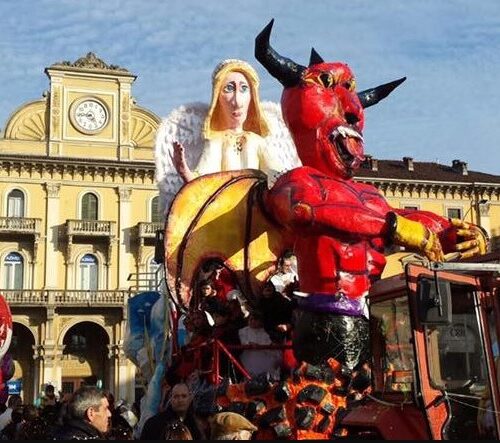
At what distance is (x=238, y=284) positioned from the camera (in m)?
8.61

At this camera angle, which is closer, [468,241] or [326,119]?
[468,241]

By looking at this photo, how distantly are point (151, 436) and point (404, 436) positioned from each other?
162cm

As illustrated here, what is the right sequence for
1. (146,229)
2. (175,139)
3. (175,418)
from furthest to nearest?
(146,229)
(175,139)
(175,418)

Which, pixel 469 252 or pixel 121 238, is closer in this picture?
pixel 469 252

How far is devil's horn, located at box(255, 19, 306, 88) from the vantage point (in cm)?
782

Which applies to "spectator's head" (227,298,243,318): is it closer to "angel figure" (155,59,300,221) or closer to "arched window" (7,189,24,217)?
"angel figure" (155,59,300,221)

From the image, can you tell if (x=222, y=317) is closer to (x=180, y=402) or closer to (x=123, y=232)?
(x=180, y=402)

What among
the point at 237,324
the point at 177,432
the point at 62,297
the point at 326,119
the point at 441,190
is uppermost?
the point at 441,190

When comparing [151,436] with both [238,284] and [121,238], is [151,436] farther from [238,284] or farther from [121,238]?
[121,238]

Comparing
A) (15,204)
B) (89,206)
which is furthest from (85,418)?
(89,206)

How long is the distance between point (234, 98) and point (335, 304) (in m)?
3.82

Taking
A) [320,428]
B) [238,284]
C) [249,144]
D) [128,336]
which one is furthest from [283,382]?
[128,336]

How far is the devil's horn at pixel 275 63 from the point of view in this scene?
782cm

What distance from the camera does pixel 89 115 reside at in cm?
3438
